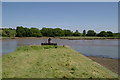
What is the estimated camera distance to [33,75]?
33.1 feet

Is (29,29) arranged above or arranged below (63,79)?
above

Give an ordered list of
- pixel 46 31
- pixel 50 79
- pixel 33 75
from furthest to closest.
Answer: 1. pixel 46 31
2. pixel 33 75
3. pixel 50 79

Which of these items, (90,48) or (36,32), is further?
(36,32)

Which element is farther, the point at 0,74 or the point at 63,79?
the point at 0,74

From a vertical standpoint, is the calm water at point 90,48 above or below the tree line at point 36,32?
below

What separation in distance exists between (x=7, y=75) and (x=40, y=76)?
5.80 ft

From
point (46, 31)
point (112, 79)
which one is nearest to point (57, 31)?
point (46, 31)

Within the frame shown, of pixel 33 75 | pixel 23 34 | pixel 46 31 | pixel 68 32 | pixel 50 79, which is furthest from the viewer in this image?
pixel 68 32

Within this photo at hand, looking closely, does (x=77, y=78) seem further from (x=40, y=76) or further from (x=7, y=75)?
(x=7, y=75)

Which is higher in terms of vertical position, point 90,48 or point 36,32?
point 36,32

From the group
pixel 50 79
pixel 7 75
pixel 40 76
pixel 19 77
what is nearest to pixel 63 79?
pixel 50 79

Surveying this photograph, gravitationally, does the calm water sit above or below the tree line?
below

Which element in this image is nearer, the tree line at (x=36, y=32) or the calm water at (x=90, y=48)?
the calm water at (x=90, y=48)

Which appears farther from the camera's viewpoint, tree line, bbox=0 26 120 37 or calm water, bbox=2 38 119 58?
tree line, bbox=0 26 120 37
